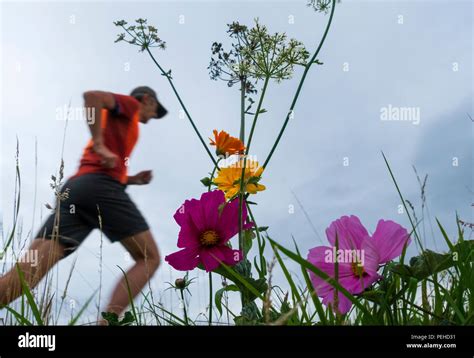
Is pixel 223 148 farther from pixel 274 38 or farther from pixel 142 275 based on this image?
pixel 142 275

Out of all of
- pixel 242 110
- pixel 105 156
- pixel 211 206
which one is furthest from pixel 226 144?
pixel 105 156

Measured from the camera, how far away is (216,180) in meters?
0.89

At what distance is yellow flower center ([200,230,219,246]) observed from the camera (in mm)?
798

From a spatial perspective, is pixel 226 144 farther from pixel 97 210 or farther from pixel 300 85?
pixel 97 210

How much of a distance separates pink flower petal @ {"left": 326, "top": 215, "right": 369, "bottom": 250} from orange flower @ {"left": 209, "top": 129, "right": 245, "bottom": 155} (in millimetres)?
236

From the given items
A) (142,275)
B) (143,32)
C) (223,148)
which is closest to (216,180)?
(223,148)

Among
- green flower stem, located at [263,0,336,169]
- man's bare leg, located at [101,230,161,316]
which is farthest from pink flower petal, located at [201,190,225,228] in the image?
man's bare leg, located at [101,230,161,316]

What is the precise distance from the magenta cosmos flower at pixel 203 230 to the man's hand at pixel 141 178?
1.20 m

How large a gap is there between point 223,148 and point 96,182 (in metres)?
1.17

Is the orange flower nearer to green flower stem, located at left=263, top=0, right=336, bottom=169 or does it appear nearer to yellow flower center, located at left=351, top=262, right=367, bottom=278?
green flower stem, located at left=263, top=0, right=336, bottom=169

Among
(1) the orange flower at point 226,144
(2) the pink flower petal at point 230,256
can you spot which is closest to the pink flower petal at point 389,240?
(2) the pink flower petal at point 230,256

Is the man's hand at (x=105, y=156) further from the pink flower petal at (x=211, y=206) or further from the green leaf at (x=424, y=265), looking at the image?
the green leaf at (x=424, y=265)

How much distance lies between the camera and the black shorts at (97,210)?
6.50ft

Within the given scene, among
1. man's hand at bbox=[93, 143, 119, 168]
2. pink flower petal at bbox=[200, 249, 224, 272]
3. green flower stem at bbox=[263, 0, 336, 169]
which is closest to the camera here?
pink flower petal at bbox=[200, 249, 224, 272]
